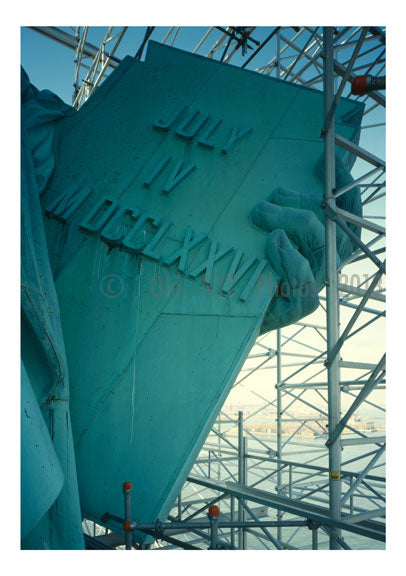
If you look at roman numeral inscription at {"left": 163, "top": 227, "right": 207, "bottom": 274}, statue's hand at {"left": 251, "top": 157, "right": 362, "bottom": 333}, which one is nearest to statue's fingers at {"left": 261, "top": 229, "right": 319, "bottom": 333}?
statue's hand at {"left": 251, "top": 157, "right": 362, "bottom": 333}

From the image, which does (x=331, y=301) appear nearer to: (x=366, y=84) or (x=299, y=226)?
(x=299, y=226)

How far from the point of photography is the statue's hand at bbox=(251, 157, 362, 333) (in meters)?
5.12

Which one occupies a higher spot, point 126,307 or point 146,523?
point 126,307

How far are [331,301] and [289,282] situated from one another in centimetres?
65

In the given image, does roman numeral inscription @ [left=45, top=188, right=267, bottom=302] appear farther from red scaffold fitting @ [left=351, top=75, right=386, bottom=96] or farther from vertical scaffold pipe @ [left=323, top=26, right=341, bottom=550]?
red scaffold fitting @ [left=351, top=75, right=386, bottom=96]

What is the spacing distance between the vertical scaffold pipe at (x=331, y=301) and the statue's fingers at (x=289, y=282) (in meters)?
0.47

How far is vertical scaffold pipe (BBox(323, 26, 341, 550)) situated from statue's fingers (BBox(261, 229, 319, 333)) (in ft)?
1.55

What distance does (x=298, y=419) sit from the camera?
1160cm

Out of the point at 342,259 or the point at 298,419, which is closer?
the point at 342,259

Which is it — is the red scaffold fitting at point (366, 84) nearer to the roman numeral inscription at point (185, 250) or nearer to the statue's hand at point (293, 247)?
the statue's hand at point (293, 247)

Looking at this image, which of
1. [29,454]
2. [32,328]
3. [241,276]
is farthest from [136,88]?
[29,454]

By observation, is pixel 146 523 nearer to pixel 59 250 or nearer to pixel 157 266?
pixel 157 266

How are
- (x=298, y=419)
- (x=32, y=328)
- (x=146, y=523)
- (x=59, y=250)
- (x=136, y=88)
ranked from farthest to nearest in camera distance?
1. (x=298, y=419)
2. (x=136, y=88)
3. (x=59, y=250)
4. (x=146, y=523)
5. (x=32, y=328)
